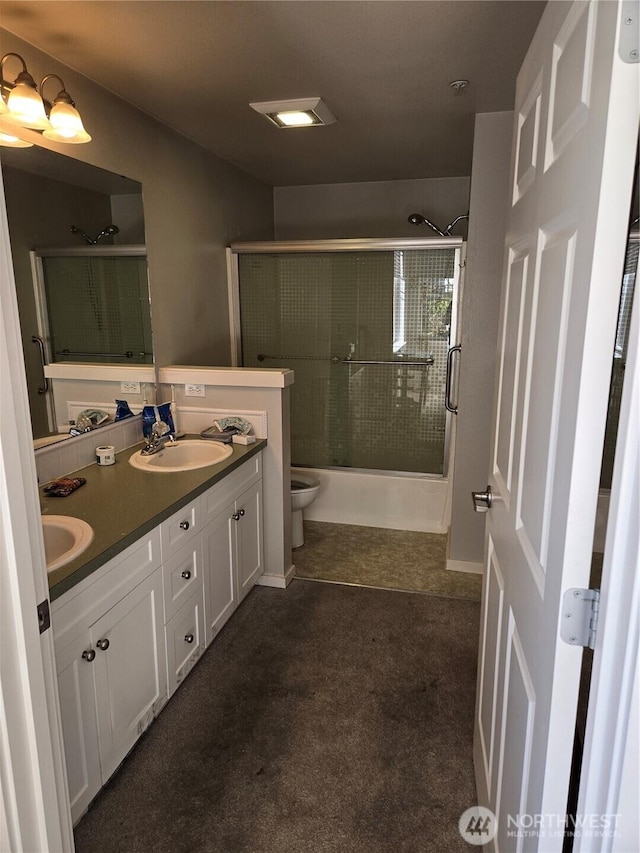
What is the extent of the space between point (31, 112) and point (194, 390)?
140cm

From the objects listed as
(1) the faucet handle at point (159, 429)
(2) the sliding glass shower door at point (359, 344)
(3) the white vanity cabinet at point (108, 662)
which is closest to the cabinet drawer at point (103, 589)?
(3) the white vanity cabinet at point (108, 662)

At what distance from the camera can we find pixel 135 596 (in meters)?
1.73

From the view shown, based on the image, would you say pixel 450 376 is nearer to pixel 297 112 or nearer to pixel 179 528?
pixel 297 112

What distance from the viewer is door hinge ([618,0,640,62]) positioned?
2.08ft

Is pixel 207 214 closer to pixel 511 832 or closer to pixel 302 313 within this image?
pixel 302 313

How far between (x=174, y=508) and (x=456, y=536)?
69.5 inches

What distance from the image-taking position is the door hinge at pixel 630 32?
63 cm

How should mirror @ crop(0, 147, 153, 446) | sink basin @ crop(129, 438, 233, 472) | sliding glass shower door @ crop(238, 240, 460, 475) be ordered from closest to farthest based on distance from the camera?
mirror @ crop(0, 147, 153, 446)
sink basin @ crop(129, 438, 233, 472)
sliding glass shower door @ crop(238, 240, 460, 475)

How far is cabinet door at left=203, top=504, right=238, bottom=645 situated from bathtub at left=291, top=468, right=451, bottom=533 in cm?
141

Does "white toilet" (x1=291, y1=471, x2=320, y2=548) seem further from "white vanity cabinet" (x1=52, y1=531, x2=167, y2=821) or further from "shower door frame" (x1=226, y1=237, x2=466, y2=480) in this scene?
"white vanity cabinet" (x1=52, y1=531, x2=167, y2=821)

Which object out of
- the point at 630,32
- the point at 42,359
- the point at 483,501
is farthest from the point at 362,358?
the point at 630,32

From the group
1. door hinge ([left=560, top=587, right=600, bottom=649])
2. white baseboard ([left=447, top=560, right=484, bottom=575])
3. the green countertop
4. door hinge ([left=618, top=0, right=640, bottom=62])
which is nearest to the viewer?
door hinge ([left=618, top=0, right=640, bottom=62])

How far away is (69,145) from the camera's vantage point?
2084 millimetres

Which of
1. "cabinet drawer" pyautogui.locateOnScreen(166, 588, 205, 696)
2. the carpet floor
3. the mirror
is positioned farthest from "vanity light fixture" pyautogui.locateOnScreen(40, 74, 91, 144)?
the carpet floor
